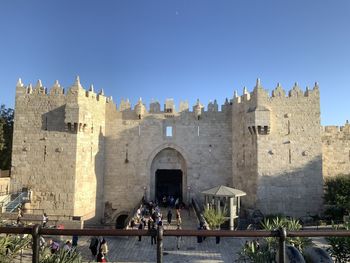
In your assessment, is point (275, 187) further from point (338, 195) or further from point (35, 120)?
point (35, 120)

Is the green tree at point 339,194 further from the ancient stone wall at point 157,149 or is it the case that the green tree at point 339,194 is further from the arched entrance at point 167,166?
the arched entrance at point 167,166

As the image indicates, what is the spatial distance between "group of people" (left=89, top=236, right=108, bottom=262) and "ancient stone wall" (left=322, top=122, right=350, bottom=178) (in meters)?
16.4

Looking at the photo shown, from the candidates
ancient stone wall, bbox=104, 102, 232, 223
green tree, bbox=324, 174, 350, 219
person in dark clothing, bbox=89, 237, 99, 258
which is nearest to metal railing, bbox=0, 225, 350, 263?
person in dark clothing, bbox=89, 237, 99, 258

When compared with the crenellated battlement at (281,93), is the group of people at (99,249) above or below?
below

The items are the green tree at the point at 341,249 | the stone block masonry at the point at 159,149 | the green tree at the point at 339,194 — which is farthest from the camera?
the stone block masonry at the point at 159,149

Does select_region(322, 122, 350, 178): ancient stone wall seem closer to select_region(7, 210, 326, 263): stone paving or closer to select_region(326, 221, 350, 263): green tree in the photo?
select_region(7, 210, 326, 263): stone paving

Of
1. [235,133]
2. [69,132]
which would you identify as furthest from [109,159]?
[235,133]

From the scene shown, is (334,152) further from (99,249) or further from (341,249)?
(99,249)

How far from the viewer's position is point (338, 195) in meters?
18.8

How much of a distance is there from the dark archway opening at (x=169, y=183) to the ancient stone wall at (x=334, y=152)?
11.3m

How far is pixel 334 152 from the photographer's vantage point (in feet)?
72.2

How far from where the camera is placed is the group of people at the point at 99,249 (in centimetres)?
1112

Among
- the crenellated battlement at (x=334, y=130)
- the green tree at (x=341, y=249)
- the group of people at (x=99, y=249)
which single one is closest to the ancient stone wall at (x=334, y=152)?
the crenellated battlement at (x=334, y=130)

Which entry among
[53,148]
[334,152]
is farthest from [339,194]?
[53,148]
